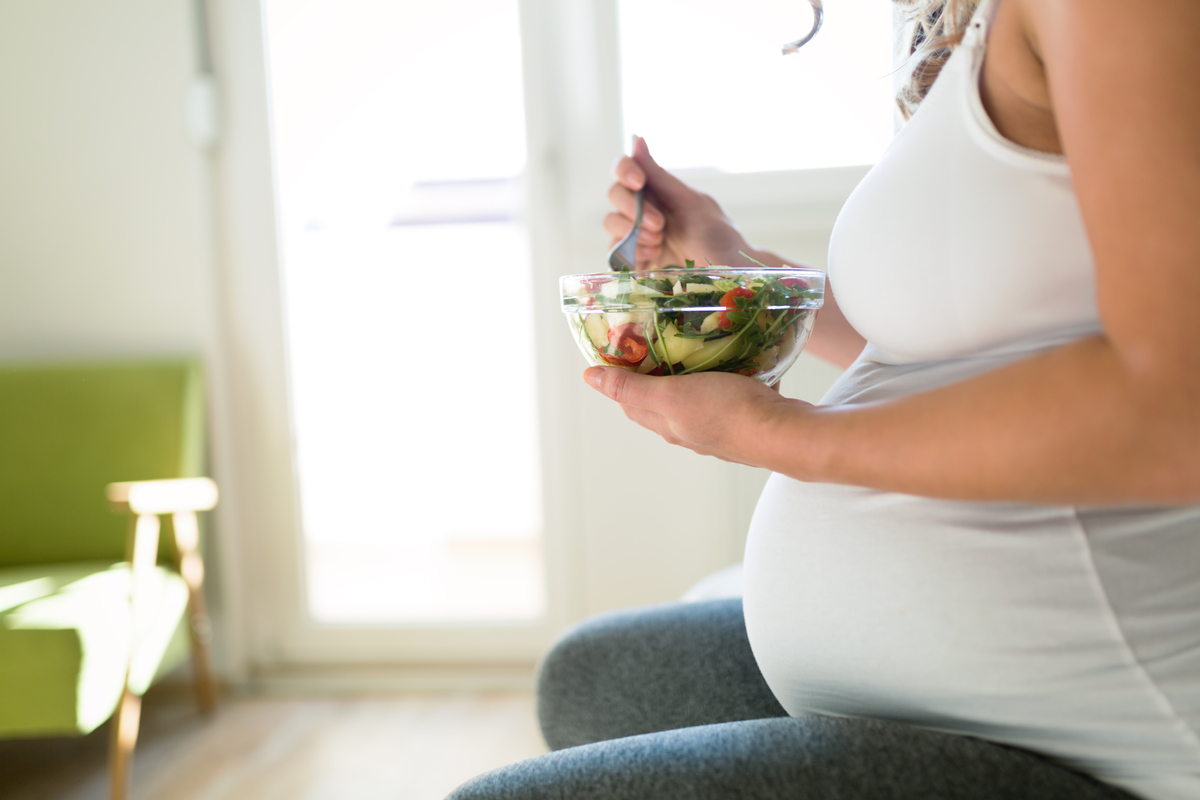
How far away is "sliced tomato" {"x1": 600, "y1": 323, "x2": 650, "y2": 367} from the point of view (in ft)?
2.05

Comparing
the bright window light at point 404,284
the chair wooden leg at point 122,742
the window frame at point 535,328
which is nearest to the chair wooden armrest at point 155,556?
the chair wooden leg at point 122,742

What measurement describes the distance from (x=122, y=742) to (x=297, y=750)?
36 cm

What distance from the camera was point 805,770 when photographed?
0.49 metres

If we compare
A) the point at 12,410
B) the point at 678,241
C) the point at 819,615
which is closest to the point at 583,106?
the point at 678,241

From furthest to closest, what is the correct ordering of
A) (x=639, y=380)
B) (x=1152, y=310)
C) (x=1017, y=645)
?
(x=639, y=380), (x=1017, y=645), (x=1152, y=310)

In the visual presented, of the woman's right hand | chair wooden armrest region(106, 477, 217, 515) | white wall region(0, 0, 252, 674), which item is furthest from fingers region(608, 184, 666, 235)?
white wall region(0, 0, 252, 674)

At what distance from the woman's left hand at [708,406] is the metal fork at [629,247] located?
25cm

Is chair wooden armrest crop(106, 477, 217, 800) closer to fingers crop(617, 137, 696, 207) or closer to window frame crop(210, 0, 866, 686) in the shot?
window frame crop(210, 0, 866, 686)

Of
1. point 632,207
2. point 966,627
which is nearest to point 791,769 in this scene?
point 966,627

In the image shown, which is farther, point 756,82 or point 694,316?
point 756,82

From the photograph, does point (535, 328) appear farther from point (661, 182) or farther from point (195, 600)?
point (661, 182)

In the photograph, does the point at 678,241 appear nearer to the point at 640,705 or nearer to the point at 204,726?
the point at 640,705

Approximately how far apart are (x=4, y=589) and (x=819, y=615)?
1799mm

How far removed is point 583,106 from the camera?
6.73 feet
